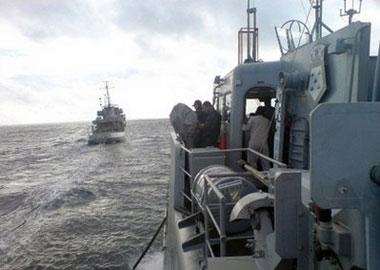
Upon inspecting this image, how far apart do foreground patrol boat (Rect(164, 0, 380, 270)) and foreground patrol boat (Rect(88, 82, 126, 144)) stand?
5609 centimetres

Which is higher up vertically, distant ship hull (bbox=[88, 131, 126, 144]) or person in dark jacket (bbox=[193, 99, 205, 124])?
person in dark jacket (bbox=[193, 99, 205, 124])

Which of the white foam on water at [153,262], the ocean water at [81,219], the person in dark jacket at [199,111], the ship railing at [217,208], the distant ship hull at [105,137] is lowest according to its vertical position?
the distant ship hull at [105,137]

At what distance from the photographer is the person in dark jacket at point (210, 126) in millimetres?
8969

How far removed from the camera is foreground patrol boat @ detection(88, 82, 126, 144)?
63344 millimetres

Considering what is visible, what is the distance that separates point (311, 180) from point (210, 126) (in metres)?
7.20

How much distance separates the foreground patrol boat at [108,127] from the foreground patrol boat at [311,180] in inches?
2208

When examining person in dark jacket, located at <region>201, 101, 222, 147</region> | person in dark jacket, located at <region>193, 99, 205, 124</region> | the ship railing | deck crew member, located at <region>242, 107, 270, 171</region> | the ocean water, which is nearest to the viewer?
the ship railing

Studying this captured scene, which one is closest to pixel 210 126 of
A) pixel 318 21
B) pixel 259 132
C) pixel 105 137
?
pixel 259 132

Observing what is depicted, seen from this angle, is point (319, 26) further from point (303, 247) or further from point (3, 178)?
point (3, 178)

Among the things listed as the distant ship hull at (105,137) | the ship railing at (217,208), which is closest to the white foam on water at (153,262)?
the ship railing at (217,208)

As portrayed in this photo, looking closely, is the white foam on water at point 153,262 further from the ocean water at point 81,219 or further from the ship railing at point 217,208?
the ship railing at point 217,208

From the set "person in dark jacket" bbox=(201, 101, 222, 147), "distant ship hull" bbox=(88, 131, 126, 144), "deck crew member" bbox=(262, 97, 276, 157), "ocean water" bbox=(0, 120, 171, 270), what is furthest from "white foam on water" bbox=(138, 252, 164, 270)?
"distant ship hull" bbox=(88, 131, 126, 144)

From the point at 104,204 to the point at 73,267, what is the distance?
7886 millimetres

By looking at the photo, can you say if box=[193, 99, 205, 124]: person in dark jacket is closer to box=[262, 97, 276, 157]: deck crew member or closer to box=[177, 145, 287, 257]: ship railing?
box=[262, 97, 276, 157]: deck crew member
